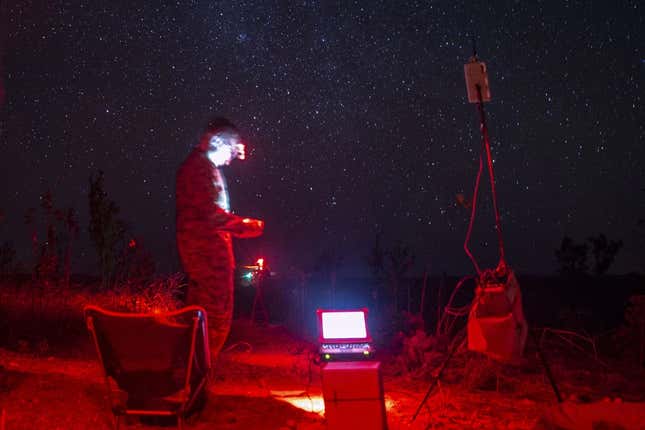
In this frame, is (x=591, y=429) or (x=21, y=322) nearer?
(x=591, y=429)

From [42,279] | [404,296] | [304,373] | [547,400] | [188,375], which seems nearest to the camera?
[188,375]

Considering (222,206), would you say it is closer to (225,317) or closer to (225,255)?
(225,255)

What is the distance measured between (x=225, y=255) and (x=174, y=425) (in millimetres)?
1372

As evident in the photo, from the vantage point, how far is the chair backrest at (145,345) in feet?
10.7

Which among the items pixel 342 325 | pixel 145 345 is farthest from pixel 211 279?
pixel 145 345

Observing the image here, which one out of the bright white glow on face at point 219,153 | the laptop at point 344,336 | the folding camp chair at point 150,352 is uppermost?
the bright white glow on face at point 219,153

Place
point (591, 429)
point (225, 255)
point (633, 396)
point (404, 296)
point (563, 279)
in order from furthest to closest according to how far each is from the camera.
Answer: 1. point (563, 279)
2. point (404, 296)
3. point (633, 396)
4. point (225, 255)
5. point (591, 429)

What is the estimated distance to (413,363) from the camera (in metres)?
6.69

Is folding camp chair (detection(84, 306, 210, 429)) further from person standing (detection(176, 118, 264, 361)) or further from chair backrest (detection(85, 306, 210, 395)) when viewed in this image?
person standing (detection(176, 118, 264, 361))

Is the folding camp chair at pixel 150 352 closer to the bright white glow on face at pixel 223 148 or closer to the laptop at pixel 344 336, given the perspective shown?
the laptop at pixel 344 336

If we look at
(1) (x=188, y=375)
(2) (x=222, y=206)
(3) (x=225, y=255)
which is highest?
(2) (x=222, y=206)

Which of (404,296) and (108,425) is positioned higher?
(108,425)

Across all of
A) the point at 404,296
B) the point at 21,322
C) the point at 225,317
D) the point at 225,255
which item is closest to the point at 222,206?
the point at 225,255

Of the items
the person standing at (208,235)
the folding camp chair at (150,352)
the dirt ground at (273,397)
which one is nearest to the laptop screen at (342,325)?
the dirt ground at (273,397)
